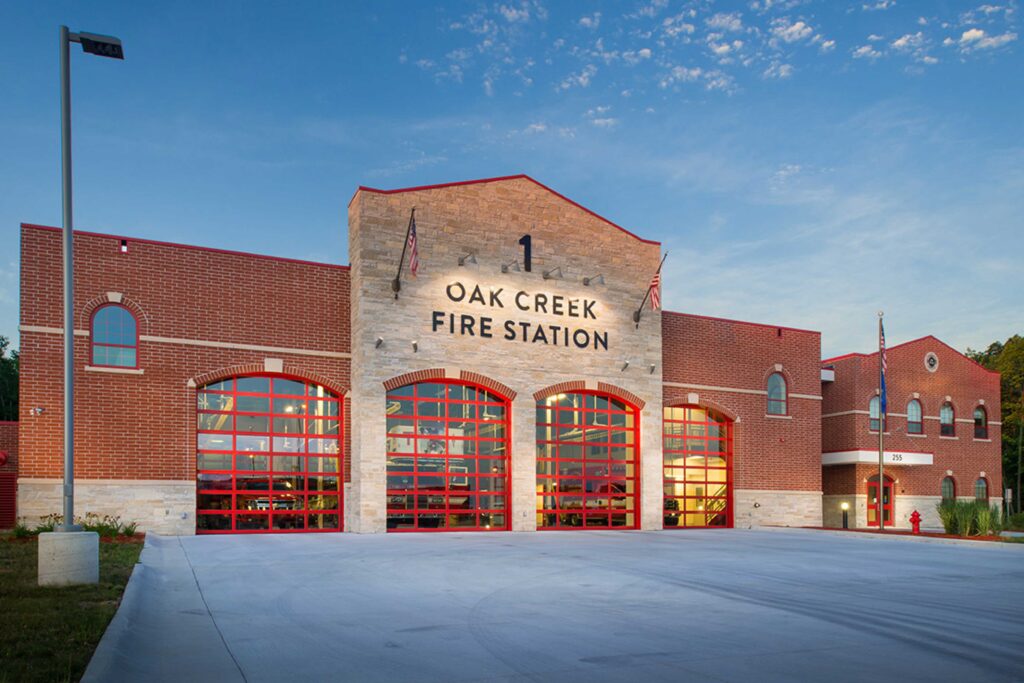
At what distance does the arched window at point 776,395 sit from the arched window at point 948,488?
14.6 meters

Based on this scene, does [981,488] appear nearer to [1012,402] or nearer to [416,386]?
[1012,402]

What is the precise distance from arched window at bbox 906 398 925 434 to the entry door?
3.18 meters

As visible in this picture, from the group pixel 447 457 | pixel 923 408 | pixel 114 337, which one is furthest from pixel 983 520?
pixel 114 337

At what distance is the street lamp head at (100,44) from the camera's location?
12.1 m

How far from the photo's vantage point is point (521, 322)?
27.9 metres

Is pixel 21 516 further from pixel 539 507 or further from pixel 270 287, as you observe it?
pixel 539 507

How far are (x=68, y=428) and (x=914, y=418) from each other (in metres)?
40.6

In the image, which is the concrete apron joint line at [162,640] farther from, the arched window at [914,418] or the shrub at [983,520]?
the arched window at [914,418]

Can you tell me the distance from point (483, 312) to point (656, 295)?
21.4 ft

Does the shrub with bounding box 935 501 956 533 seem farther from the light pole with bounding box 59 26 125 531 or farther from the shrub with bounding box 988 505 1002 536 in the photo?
the light pole with bounding box 59 26 125 531

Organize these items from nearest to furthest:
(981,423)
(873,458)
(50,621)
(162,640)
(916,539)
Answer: (162,640) → (50,621) → (916,539) → (873,458) → (981,423)

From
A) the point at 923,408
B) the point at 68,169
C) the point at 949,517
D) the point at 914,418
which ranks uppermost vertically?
the point at 68,169

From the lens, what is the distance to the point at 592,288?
29500 mm

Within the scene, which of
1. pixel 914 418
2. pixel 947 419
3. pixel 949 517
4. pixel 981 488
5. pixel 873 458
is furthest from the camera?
pixel 981 488
